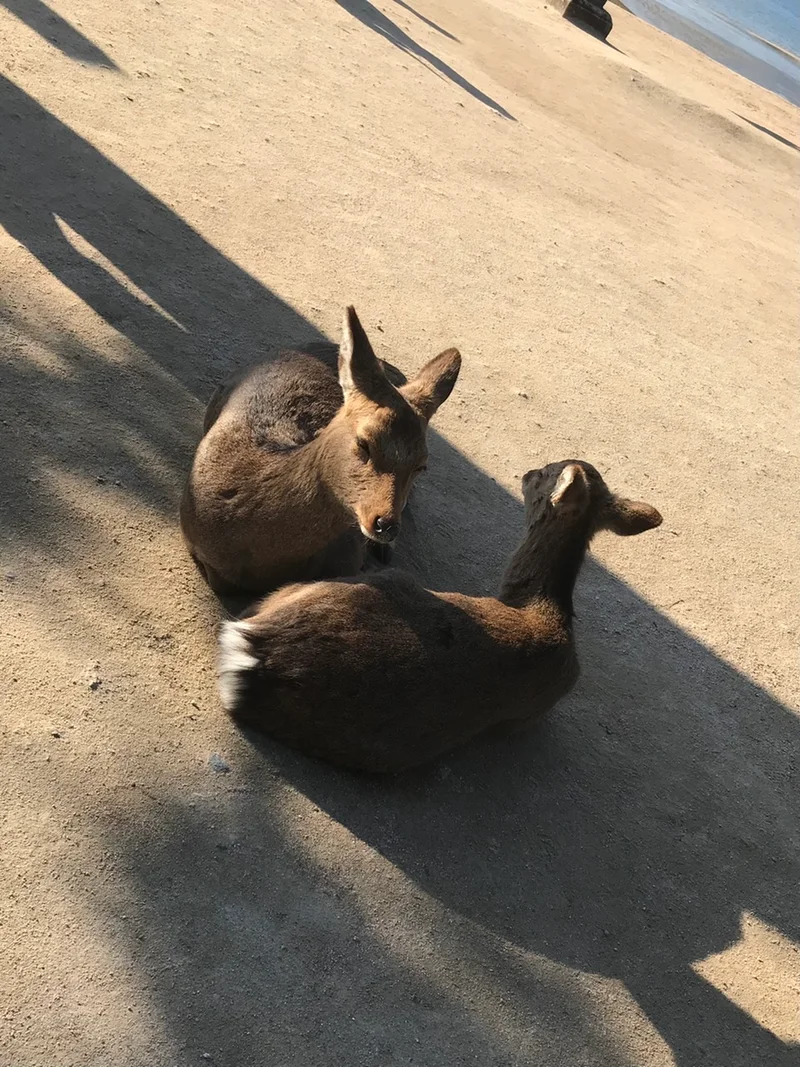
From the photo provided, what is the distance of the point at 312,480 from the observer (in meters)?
4.64

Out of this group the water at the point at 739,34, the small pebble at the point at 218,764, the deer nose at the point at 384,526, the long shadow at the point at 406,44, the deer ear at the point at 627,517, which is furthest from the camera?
the water at the point at 739,34

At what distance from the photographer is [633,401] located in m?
7.96

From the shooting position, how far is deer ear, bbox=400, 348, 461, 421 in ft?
16.1

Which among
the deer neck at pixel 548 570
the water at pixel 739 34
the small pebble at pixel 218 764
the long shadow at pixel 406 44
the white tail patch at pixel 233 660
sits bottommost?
the small pebble at pixel 218 764

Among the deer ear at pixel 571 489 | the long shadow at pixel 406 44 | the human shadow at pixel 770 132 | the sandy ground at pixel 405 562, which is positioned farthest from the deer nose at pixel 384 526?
the human shadow at pixel 770 132

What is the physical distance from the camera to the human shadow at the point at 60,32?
28.0ft

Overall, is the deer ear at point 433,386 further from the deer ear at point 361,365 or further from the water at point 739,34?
the water at point 739,34

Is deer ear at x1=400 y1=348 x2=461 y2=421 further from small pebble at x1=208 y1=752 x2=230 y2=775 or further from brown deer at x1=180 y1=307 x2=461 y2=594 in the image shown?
small pebble at x1=208 y1=752 x2=230 y2=775

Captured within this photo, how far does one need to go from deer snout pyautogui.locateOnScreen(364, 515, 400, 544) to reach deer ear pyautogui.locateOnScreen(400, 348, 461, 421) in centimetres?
67

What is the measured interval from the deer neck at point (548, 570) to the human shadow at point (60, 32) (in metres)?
5.82

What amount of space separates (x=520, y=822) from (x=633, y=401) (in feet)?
13.9

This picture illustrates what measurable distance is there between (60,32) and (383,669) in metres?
6.93

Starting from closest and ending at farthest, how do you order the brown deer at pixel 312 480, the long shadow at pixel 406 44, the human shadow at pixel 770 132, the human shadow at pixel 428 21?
the brown deer at pixel 312 480 < the long shadow at pixel 406 44 < the human shadow at pixel 428 21 < the human shadow at pixel 770 132

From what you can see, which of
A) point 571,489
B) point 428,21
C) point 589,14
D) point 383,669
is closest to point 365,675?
point 383,669
